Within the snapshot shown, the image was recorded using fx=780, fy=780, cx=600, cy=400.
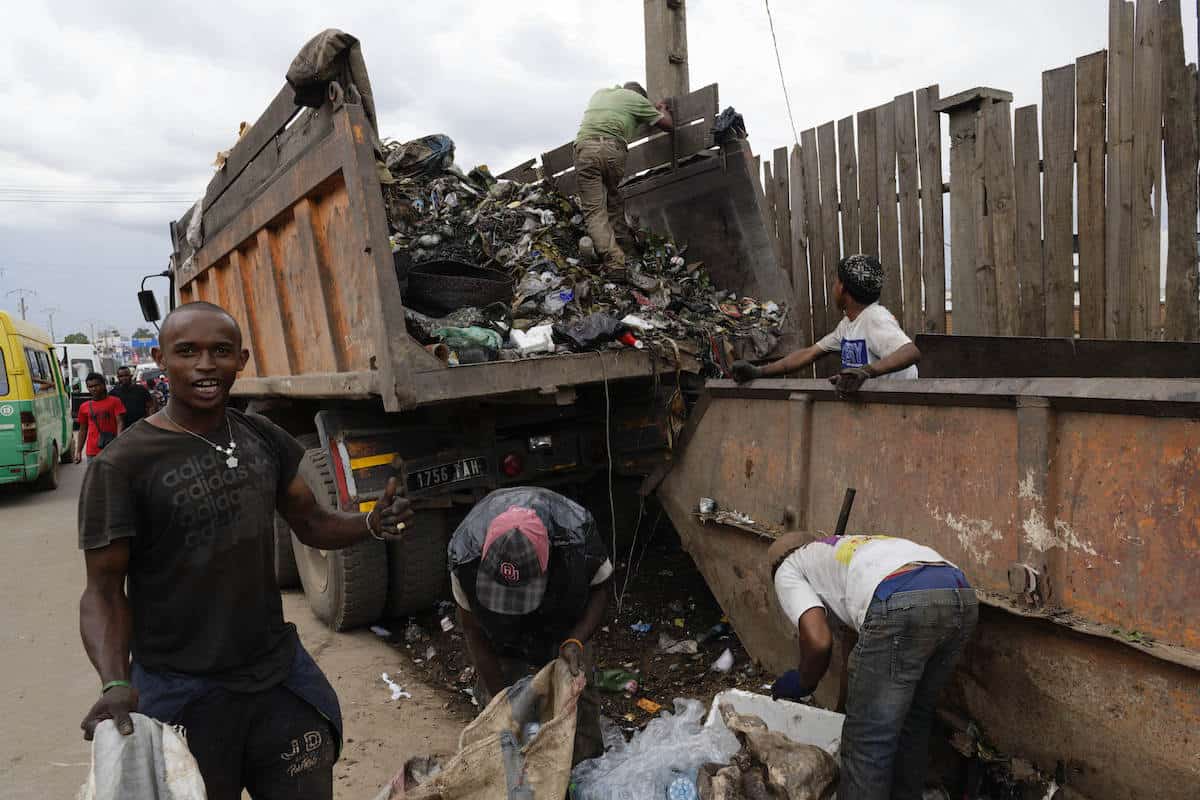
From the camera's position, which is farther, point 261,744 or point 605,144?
point 605,144

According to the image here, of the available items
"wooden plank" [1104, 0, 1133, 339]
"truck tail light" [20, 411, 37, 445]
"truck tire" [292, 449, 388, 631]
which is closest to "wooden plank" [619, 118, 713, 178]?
"wooden plank" [1104, 0, 1133, 339]

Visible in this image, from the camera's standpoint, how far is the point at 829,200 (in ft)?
15.6

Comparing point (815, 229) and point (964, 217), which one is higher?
point (815, 229)

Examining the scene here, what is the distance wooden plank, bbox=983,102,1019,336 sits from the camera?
12.4 ft

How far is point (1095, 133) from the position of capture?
3451 millimetres

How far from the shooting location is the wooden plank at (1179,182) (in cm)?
319

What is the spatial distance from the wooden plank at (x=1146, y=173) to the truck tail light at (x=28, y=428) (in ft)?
33.6

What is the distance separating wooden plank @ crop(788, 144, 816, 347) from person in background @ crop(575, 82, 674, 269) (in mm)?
883

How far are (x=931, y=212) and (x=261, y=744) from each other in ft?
12.9

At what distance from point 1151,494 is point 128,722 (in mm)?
2163

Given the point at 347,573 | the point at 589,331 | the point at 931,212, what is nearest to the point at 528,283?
the point at 589,331

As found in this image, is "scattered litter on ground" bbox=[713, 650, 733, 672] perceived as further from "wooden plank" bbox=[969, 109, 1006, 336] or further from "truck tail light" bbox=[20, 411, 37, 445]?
"truck tail light" bbox=[20, 411, 37, 445]

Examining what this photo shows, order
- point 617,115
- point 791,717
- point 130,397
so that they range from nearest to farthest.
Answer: point 791,717 < point 617,115 < point 130,397

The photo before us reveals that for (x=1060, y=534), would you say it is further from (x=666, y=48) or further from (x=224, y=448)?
(x=666, y=48)
